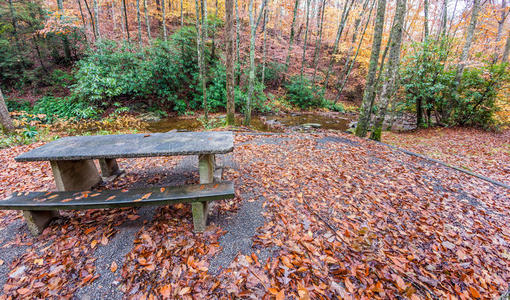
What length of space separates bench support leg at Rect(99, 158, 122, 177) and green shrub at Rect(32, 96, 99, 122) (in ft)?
26.5

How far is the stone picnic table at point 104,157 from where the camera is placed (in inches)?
79.8

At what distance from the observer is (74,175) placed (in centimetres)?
271

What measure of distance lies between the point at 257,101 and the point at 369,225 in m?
11.2

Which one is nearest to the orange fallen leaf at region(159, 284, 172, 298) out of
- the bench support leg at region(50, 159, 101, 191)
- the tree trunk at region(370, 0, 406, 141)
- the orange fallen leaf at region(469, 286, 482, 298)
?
the bench support leg at region(50, 159, 101, 191)

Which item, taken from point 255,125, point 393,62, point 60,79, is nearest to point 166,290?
point 393,62

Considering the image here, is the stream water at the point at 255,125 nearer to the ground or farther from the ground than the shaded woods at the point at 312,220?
nearer to the ground

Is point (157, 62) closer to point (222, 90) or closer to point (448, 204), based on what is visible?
point (222, 90)

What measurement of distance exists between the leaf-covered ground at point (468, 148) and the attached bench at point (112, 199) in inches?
227

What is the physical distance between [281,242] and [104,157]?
2.07m

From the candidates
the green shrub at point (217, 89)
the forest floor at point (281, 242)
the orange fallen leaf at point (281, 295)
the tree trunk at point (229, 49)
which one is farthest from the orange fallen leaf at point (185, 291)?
the green shrub at point (217, 89)

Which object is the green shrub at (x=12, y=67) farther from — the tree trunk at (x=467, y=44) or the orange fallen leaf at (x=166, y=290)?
the tree trunk at (x=467, y=44)

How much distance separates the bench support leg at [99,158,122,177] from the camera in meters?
3.26

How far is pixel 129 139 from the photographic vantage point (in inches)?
108

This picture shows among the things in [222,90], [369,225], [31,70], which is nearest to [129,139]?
[369,225]
